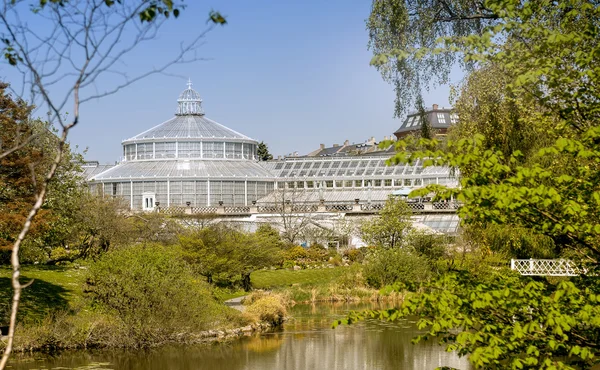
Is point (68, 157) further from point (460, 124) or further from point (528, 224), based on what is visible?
point (528, 224)

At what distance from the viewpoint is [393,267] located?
121 feet

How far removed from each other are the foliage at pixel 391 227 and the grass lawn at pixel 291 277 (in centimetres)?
242

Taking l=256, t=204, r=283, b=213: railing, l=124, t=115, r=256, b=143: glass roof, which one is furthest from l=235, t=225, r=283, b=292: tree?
l=124, t=115, r=256, b=143: glass roof

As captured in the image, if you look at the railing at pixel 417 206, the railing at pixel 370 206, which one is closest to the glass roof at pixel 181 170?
the railing at pixel 370 206

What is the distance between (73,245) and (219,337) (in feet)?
65.5

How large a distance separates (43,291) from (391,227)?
19629 millimetres

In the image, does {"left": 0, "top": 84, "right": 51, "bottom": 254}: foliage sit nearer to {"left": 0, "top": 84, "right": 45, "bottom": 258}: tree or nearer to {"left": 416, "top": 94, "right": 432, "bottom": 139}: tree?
{"left": 0, "top": 84, "right": 45, "bottom": 258}: tree

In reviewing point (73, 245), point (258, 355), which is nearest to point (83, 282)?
point (258, 355)

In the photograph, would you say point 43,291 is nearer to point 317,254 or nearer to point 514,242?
point 514,242

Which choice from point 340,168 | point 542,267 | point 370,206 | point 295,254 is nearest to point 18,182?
point 542,267

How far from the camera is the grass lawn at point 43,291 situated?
2455 centimetres

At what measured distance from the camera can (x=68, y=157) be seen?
1300 inches

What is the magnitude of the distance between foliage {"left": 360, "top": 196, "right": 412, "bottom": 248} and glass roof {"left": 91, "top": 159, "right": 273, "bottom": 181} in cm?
2293

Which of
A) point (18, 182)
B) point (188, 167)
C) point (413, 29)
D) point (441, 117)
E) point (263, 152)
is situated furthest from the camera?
point (441, 117)
